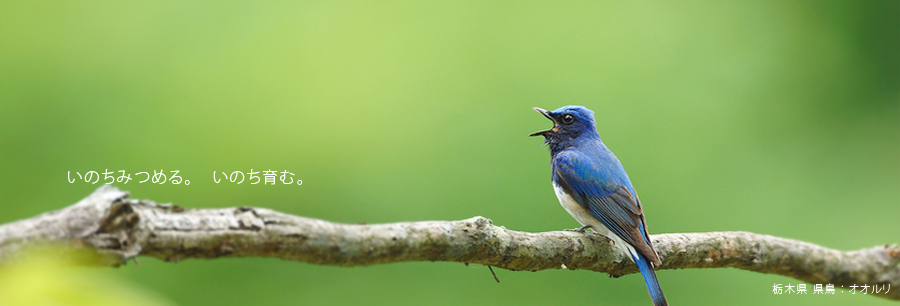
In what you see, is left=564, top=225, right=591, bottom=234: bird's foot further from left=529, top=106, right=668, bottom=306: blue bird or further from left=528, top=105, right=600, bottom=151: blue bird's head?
left=528, top=105, right=600, bottom=151: blue bird's head

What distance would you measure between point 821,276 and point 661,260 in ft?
5.75

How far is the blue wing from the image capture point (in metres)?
3.90

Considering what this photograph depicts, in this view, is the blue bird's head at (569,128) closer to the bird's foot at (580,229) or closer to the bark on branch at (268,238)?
the bird's foot at (580,229)

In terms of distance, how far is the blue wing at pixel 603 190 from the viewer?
Result: 390 cm

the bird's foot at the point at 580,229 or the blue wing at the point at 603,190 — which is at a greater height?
the blue wing at the point at 603,190

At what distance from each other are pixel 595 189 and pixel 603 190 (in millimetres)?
48

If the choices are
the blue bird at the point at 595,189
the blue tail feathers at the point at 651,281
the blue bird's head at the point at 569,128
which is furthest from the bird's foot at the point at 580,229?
the blue bird's head at the point at 569,128

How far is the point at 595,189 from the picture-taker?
425 centimetres

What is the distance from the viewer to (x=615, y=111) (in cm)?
743

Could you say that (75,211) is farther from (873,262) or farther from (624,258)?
(873,262)

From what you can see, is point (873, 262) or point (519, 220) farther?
point (519, 220)

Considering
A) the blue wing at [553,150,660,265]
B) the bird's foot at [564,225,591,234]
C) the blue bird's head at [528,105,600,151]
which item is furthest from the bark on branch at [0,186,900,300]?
the blue bird's head at [528,105,600,151]

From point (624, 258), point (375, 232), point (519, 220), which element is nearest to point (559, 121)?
point (624, 258)

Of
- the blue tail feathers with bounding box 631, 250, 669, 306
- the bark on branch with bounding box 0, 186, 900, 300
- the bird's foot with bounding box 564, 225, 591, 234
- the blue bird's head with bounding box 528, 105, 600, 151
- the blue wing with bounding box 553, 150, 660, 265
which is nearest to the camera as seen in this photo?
the bark on branch with bounding box 0, 186, 900, 300
